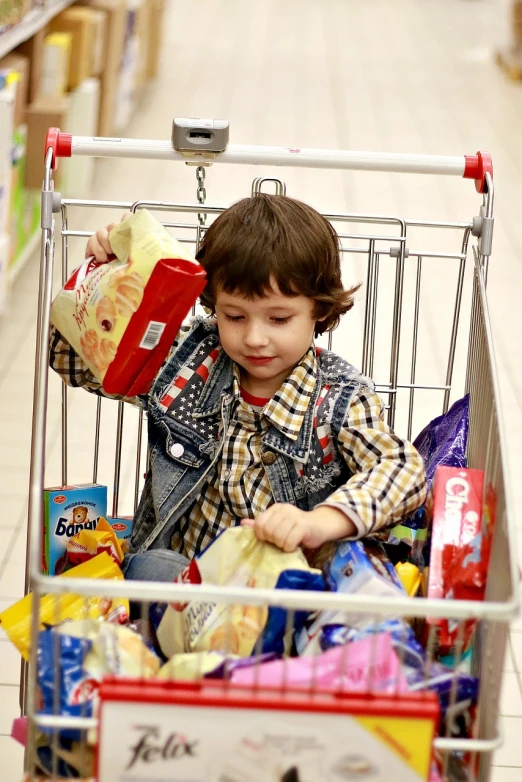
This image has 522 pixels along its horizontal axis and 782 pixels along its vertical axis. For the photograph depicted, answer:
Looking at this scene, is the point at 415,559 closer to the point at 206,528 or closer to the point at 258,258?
the point at 206,528

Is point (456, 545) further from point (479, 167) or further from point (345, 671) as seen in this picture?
point (479, 167)

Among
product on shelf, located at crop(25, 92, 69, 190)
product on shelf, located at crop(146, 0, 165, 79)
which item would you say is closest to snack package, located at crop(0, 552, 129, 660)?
product on shelf, located at crop(25, 92, 69, 190)

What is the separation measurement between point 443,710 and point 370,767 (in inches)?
10.8

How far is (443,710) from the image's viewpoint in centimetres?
142

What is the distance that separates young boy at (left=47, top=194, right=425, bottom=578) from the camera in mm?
1811

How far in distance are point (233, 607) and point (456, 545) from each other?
0.33 meters

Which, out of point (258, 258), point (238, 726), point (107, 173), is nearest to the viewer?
point (238, 726)

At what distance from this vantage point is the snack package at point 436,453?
1844 millimetres

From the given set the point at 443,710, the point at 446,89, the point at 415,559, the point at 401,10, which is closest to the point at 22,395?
the point at 415,559

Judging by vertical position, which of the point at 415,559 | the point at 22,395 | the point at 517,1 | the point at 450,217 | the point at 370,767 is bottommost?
the point at 370,767

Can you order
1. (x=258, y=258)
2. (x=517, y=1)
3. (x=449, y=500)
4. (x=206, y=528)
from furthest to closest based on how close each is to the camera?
(x=517, y=1) → (x=206, y=528) → (x=258, y=258) → (x=449, y=500)

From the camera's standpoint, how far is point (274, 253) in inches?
71.2

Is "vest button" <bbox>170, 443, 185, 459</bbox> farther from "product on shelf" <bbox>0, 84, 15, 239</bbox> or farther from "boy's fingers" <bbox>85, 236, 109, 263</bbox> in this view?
"product on shelf" <bbox>0, 84, 15, 239</bbox>

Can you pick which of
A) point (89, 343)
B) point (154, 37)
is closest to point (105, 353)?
point (89, 343)
